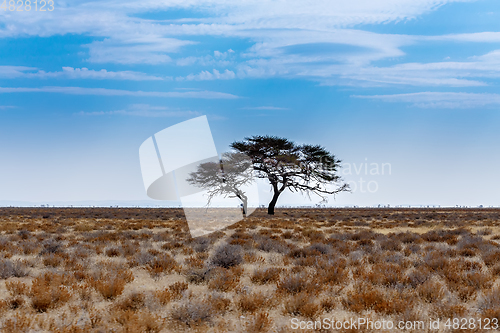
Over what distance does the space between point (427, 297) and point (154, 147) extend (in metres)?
14.0

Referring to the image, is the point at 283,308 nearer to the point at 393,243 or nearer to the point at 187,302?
the point at 187,302

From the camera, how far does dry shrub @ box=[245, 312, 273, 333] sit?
602 centimetres

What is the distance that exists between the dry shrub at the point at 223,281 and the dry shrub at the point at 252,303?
987mm

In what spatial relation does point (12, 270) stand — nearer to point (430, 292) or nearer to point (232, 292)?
point (232, 292)

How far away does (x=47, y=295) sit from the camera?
283 inches

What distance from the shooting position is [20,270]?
32.3 ft

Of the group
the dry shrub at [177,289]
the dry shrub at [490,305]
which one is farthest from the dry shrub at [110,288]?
the dry shrub at [490,305]

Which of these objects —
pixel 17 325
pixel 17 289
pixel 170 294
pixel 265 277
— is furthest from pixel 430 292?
pixel 17 289

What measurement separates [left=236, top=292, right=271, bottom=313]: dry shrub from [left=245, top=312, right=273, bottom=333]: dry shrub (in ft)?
2.28

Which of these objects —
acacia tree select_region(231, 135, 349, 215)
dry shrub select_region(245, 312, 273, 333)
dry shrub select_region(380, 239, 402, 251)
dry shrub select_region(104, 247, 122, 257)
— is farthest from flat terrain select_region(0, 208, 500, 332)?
acacia tree select_region(231, 135, 349, 215)

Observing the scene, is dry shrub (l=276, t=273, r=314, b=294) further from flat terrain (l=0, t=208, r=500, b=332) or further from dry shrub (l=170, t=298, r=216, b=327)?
dry shrub (l=170, t=298, r=216, b=327)

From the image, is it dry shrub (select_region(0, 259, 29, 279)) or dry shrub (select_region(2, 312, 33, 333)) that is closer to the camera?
dry shrub (select_region(2, 312, 33, 333))

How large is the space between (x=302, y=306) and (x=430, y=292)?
313cm

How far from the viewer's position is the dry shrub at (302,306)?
6.74 m
